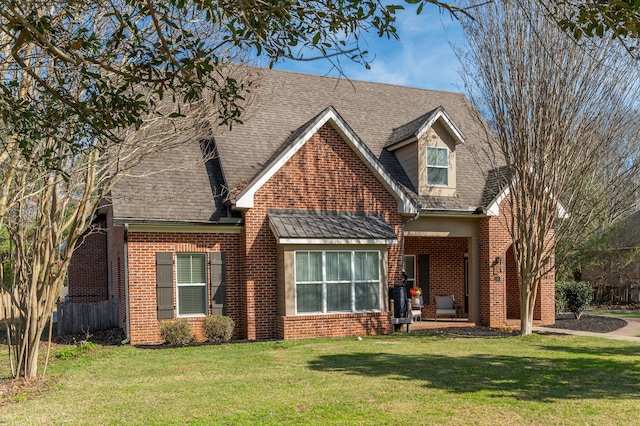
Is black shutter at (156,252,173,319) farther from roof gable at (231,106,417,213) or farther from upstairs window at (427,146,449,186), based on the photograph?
upstairs window at (427,146,449,186)

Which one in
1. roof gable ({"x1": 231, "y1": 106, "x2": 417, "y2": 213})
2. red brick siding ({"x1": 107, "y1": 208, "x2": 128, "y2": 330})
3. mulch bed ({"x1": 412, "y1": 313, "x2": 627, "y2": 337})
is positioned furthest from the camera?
red brick siding ({"x1": 107, "y1": 208, "x2": 128, "y2": 330})

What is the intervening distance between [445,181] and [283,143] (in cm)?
544

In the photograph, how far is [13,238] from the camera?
377 inches

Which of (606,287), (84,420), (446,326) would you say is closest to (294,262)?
(446,326)

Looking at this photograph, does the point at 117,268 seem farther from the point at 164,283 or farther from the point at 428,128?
the point at 428,128

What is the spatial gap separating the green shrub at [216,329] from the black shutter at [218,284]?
0.50 m

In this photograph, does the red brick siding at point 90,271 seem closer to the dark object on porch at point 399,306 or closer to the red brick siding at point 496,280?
the dark object on porch at point 399,306

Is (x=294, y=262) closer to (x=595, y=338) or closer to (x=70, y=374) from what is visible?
(x=70, y=374)

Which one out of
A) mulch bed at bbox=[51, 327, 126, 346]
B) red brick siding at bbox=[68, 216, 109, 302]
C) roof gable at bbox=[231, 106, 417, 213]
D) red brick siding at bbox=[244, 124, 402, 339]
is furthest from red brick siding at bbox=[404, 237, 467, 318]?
red brick siding at bbox=[68, 216, 109, 302]

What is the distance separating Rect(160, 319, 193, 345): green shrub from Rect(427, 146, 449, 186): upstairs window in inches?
350

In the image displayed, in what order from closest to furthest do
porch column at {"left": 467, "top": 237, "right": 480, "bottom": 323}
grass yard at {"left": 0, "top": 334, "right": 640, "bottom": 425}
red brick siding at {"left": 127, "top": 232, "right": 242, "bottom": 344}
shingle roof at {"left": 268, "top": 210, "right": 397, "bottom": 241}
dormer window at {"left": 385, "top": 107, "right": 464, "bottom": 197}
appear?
grass yard at {"left": 0, "top": 334, "right": 640, "bottom": 425}, red brick siding at {"left": 127, "top": 232, "right": 242, "bottom": 344}, shingle roof at {"left": 268, "top": 210, "right": 397, "bottom": 241}, dormer window at {"left": 385, "top": 107, "right": 464, "bottom": 197}, porch column at {"left": 467, "top": 237, "right": 480, "bottom": 323}

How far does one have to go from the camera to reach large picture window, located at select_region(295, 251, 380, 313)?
603 inches

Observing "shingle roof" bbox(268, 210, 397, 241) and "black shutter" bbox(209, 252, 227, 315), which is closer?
"shingle roof" bbox(268, 210, 397, 241)

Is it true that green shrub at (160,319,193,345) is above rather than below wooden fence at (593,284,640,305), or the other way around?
above
